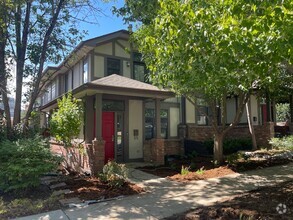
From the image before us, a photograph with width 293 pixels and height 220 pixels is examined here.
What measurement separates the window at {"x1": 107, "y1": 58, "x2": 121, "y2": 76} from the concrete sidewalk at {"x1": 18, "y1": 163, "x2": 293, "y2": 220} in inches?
237

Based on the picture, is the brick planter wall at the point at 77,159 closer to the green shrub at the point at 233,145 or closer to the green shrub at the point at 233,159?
the green shrub at the point at 233,159

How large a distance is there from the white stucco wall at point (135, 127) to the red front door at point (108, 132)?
96 centimetres

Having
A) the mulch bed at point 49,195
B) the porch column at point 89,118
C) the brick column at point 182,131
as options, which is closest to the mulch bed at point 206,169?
the mulch bed at point 49,195

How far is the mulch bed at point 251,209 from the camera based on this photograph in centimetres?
504

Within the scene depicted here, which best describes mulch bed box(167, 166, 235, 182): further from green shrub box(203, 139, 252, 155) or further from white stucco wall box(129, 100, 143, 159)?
green shrub box(203, 139, 252, 155)

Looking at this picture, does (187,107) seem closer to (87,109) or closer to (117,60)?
(117,60)

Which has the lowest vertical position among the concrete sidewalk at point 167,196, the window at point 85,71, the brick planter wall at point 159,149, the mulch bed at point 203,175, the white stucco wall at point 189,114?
the concrete sidewalk at point 167,196

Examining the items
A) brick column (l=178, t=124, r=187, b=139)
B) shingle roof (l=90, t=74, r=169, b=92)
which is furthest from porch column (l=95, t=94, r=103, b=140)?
brick column (l=178, t=124, r=187, b=139)

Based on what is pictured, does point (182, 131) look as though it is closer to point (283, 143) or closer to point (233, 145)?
point (233, 145)

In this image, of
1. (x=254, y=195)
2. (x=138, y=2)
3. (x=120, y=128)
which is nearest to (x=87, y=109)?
(x=120, y=128)

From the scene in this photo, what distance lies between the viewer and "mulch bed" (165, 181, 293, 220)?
16.5 ft

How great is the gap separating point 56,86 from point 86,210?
15664 mm

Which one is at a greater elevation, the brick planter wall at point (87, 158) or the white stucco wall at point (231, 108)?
the white stucco wall at point (231, 108)

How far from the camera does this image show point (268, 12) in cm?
405
